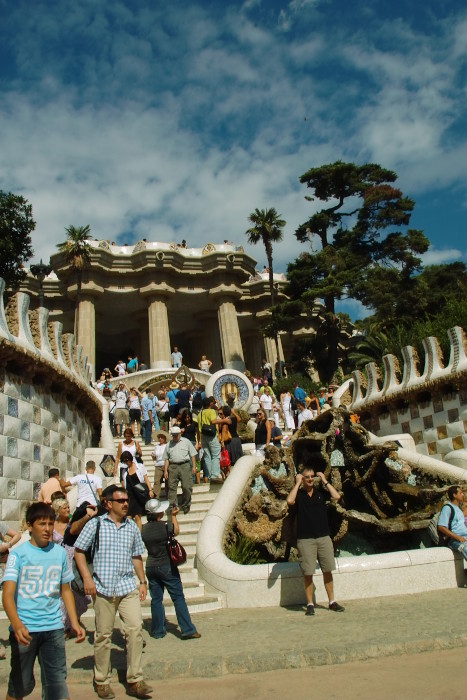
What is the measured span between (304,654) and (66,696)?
6.95 feet

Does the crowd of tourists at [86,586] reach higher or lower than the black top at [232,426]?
lower

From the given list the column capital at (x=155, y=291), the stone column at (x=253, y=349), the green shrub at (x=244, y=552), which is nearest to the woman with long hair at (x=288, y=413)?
the green shrub at (x=244, y=552)

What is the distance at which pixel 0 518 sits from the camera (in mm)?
9930

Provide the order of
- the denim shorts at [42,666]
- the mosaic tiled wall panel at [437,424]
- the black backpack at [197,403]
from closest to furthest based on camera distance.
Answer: the denim shorts at [42,666]
the mosaic tiled wall panel at [437,424]
the black backpack at [197,403]

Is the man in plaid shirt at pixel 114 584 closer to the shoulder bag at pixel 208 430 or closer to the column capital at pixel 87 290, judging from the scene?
the shoulder bag at pixel 208 430

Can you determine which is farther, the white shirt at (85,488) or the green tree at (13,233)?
the green tree at (13,233)

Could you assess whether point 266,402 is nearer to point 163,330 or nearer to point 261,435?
point 261,435

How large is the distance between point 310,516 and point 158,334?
30332 mm

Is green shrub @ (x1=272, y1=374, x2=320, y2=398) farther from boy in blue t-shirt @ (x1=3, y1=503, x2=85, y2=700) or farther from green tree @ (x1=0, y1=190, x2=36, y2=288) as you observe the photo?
boy in blue t-shirt @ (x1=3, y1=503, x2=85, y2=700)

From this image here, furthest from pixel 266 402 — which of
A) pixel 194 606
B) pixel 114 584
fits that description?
pixel 114 584

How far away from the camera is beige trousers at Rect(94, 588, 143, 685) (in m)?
4.86

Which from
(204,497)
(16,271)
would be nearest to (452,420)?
(204,497)

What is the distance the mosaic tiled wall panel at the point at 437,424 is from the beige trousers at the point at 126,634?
10.5 m

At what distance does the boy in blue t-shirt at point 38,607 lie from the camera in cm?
397
